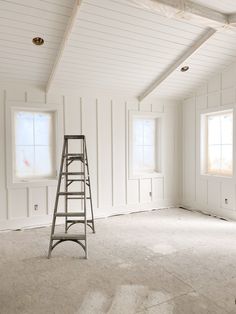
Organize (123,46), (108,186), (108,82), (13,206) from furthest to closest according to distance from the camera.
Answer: (108,186) → (108,82) → (13,206) → (123,46)

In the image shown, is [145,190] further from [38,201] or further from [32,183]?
[32,183]

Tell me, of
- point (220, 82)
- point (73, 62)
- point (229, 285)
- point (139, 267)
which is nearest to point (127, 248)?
point (139, 267)

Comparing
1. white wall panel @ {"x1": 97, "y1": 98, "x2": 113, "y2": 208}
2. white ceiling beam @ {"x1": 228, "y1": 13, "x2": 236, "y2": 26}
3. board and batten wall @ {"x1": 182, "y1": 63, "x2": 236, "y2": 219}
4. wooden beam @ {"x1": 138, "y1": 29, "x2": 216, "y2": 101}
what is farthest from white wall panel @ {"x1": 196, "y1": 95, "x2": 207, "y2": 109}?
white ceiling beam @ {"x1": 228, "y1": 13, "x2": 236, "y2": 26}

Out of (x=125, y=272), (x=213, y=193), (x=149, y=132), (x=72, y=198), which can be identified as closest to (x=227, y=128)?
(x=213, y=193)

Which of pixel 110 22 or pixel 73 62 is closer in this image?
pixel 110 22

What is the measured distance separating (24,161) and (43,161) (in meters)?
0.33

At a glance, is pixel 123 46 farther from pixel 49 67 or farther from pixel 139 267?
pixel 139 267

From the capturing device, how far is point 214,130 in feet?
17.5

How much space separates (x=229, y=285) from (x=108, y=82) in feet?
11.9

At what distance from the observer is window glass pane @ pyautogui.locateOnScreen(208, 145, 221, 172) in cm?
525

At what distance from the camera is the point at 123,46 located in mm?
3828

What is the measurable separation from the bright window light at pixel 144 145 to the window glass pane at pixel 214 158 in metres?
1.19

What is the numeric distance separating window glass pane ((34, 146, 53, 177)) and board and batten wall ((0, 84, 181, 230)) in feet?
0.99

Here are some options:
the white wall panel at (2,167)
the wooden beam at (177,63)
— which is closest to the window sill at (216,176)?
the wooden beam at (177,63)
